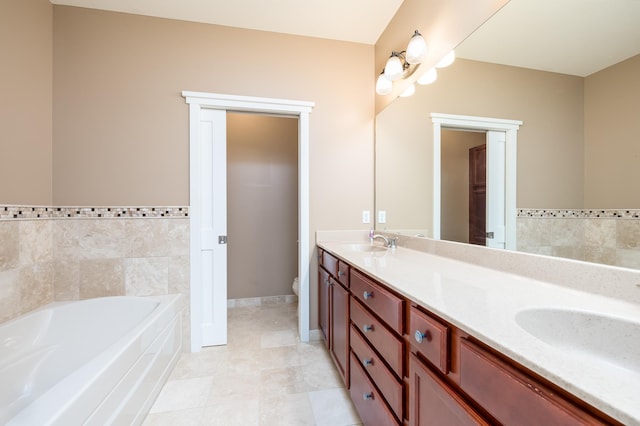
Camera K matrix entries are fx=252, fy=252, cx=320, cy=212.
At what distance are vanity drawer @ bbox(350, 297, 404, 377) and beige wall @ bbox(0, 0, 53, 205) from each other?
2221 mm

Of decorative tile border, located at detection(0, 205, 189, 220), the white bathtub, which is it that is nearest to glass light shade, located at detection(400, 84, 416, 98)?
decorative tile border, located at detection(0, 205, 189, 220)

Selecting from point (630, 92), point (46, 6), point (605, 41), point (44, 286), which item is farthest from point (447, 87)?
point (44, 286)

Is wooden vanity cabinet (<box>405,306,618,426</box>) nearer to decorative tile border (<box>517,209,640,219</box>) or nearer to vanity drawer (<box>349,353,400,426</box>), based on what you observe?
vanity drawer (<box>349,353,400,426</box>)

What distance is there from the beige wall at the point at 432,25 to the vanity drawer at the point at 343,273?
1399 mm

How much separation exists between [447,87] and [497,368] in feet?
5.06

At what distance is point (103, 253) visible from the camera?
1.94 metres

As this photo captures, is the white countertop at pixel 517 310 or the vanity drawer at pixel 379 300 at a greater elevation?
the white countertop at pixel 517 310

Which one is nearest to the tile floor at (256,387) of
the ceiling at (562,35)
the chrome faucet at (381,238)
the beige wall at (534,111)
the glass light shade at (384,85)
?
the chrome faucet at (381,238)

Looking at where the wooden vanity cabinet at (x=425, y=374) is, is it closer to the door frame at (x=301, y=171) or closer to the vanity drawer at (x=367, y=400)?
the vanity drawer at (x=367, y=400)

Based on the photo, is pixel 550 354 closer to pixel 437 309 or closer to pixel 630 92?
pixel 437 309

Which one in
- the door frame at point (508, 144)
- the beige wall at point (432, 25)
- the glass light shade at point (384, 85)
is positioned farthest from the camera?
the glass light shade at point (384, 85)

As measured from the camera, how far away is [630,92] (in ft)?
2.57

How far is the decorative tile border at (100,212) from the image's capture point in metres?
1.76

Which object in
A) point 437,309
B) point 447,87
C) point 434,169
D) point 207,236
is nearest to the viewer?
point 437,309
